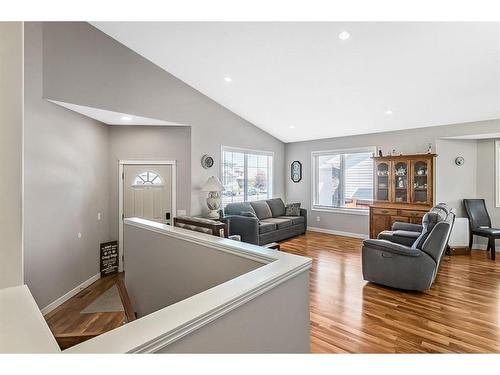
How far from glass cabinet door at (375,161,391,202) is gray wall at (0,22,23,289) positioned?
6066mm

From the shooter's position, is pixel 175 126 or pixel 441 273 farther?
pixel 175 126

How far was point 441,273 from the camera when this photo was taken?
13.4 feet

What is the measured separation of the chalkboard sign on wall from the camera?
14.9 ft

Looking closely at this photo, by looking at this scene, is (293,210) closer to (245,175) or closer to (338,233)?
(338,233)

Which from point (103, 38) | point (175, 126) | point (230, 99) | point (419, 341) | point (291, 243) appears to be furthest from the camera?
point (291, 243)

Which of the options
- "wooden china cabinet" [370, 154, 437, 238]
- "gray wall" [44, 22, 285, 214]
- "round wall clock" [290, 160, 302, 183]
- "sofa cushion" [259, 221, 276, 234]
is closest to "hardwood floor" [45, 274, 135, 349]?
"gray wall" [44, 22, 285, 214]

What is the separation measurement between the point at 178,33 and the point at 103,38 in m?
1.26

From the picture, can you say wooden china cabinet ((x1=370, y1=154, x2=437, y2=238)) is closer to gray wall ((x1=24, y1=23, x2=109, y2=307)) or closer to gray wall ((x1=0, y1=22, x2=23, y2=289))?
gray wall ((x1=24, y1=23, x2=109, y2=307))

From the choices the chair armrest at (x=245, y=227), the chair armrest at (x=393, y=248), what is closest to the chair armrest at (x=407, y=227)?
the chair armrest at (x=393, y=248)

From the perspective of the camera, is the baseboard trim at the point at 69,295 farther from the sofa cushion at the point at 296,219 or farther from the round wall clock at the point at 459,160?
the round wall clock at the point at 459,160

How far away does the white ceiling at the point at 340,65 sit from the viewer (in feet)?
9.82

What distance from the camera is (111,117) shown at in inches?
165
